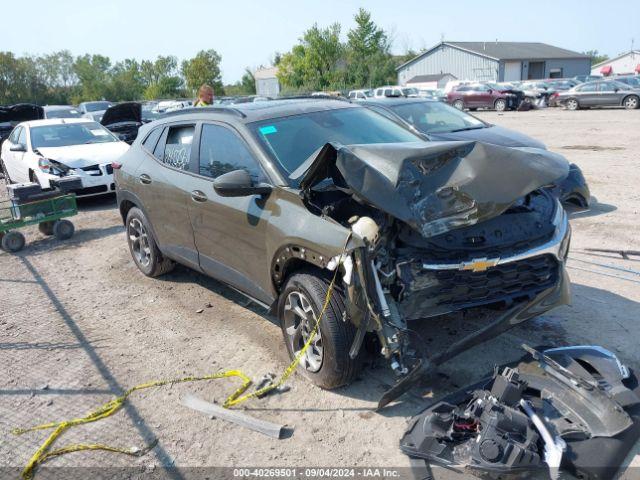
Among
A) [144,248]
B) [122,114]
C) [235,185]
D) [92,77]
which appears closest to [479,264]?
[235,185]

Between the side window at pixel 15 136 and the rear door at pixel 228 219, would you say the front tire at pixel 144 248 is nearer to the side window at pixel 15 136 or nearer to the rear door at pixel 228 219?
the rear door at pixel 228 219

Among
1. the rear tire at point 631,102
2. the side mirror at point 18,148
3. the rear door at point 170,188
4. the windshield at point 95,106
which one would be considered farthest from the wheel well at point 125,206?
the rear tire at point 631,102

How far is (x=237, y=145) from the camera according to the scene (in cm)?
457

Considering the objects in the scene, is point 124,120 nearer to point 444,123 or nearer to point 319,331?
point 444,123

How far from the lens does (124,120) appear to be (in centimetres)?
1595

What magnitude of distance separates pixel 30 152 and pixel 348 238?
948cm

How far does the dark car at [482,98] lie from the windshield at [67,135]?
2438 cm

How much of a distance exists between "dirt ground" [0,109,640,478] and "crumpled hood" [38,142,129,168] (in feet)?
10.8

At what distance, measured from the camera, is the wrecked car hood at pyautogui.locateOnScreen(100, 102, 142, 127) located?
15367 mm

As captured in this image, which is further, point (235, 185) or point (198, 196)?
point (198, 196)

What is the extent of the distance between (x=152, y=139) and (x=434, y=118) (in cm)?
553

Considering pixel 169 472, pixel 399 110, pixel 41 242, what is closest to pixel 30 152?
pixel 41 242

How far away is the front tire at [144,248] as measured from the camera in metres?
Result: 6.04

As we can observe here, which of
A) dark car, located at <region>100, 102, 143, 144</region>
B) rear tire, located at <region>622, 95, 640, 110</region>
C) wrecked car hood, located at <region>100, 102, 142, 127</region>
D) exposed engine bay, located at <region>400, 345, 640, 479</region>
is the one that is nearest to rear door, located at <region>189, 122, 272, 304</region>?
exposed engine bay, located at <region>400, 345, 640, 479</region>
